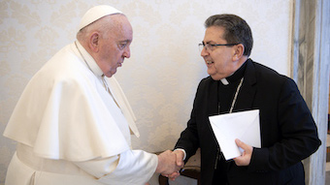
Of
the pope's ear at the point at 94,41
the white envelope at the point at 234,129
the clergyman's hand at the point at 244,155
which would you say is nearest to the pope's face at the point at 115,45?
the pope's ear at the point at 94,41

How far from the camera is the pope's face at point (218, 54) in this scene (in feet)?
5.66

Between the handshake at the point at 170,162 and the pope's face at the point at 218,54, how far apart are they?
65 cm

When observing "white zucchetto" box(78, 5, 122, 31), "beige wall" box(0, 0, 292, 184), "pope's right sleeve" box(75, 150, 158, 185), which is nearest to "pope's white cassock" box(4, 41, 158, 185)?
"pope's right sleeve" box(75, 150, 158, 185)

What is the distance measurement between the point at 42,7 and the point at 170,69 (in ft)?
3.83

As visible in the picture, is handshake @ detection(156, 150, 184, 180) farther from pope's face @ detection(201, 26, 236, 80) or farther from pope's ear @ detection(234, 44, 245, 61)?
pope's ear @ detection(234, 44, 245, 61)

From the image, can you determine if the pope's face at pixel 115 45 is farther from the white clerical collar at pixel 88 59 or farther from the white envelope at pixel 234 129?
the white envelope at pixel 234 129

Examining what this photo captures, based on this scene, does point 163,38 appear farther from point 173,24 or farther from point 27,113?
point 27,113

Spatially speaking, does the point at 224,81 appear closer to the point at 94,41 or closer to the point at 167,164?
the point at 167,164

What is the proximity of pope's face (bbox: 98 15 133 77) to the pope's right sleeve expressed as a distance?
1.75ft

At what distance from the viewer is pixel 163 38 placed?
91.4 inches

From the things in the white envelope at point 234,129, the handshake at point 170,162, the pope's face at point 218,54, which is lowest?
the handshake at point 170,162

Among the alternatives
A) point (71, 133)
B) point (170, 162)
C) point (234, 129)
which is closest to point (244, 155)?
point (234, 129)

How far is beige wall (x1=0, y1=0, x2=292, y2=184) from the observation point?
199 cm

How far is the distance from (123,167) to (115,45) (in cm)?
68
